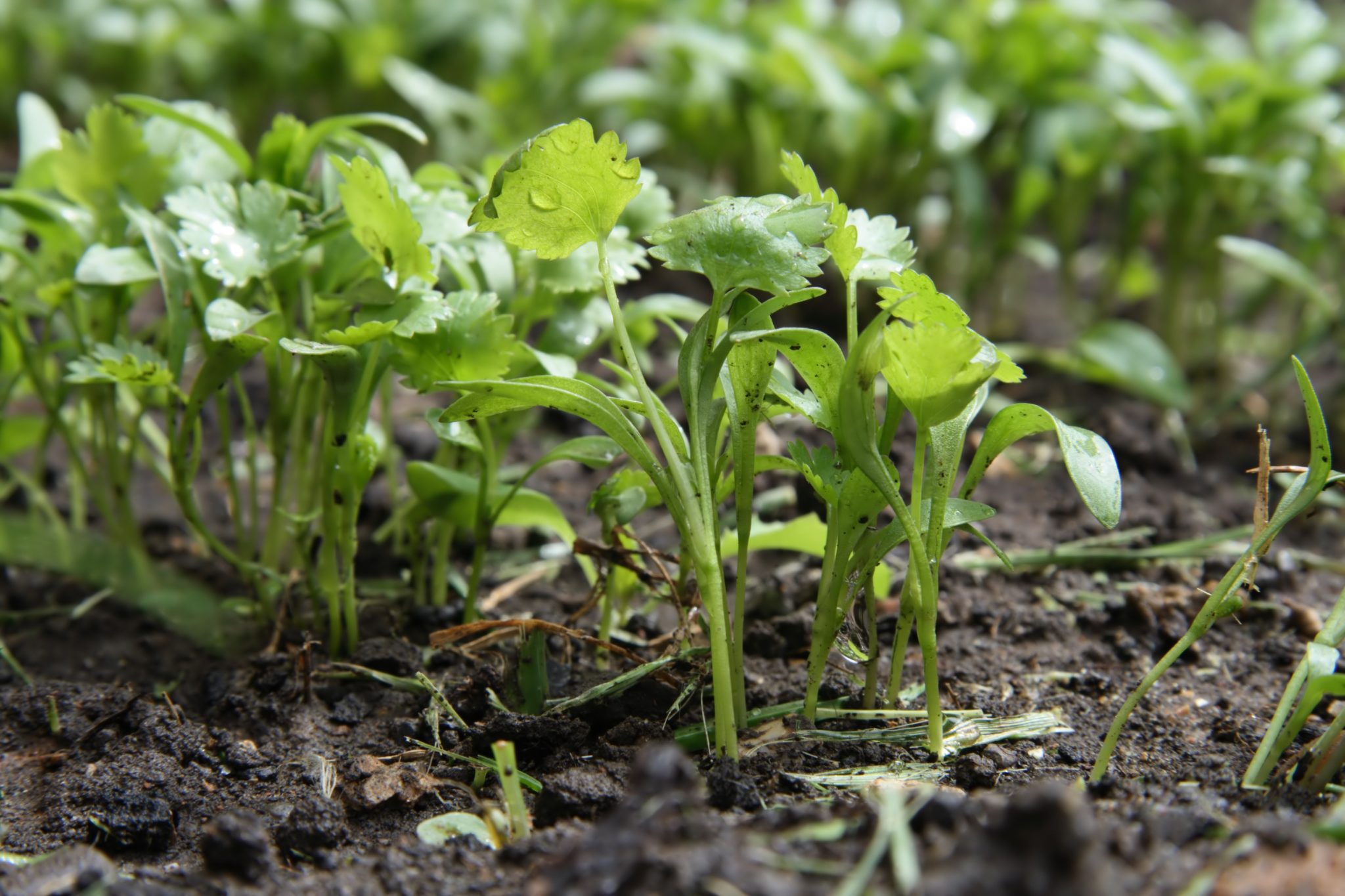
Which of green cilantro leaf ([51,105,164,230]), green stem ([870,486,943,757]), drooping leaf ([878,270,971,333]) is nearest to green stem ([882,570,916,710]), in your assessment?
green stem ([870,486,943,757])

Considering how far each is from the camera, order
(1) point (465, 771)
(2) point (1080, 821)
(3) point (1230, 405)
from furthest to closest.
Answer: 1. (3) point (1230, 405)
2. (1) point (465, 771)
3. (2) point (1080, 821)

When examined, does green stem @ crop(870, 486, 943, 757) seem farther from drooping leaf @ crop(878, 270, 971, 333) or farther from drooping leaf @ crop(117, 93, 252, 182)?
drooping leaf @ crop(117, 93, 252, 182)

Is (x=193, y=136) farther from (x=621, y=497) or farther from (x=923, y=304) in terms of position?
(x=923, y=304)

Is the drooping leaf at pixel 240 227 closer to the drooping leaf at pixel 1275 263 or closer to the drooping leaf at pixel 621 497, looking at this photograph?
the drooping leaf at pixel 621 497

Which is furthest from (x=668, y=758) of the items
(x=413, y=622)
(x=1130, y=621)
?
(x=1130, y=621)

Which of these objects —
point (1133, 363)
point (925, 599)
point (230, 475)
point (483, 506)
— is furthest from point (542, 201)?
point (1133, 363)

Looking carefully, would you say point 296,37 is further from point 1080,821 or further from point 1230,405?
point 1080,821
